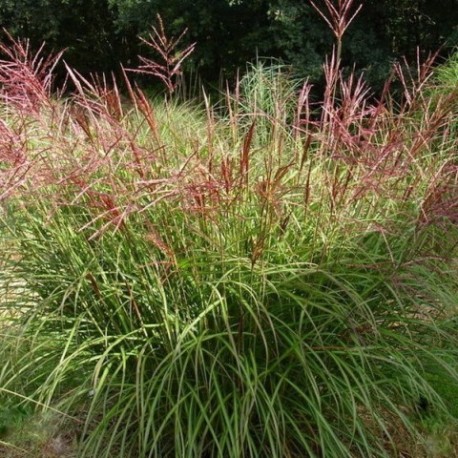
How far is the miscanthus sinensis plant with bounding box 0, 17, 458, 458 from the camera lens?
2746 millimetres

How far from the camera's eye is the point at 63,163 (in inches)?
128

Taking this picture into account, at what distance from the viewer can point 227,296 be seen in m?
2.91

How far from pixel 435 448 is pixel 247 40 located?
25.3 ft

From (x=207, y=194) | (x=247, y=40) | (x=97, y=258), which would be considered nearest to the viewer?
(x=207, y=194)

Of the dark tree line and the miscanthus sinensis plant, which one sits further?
the dark tree line

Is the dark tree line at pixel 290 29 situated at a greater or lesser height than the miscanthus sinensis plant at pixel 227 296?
lesser

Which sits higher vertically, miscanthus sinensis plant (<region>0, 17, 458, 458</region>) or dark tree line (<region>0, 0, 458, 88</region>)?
miscanthus sinensis plant (<region>0, 17, 458, 458</region>)

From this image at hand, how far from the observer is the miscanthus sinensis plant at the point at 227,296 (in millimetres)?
2746

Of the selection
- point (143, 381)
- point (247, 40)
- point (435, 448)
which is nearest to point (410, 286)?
point (435, 448)

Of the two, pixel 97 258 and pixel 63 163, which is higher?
pixel 63 163

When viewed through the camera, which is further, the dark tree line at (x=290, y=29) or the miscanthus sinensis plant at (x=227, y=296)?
the dark tree line at (x=290, y=29)

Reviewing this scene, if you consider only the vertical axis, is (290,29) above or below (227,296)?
below

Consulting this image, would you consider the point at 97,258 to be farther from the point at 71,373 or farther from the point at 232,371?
the point at 232,371

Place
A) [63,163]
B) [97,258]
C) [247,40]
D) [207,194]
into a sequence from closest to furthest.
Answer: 1. [207,194]
2. [97,258]
3. [63,163]
4. [247,40]
